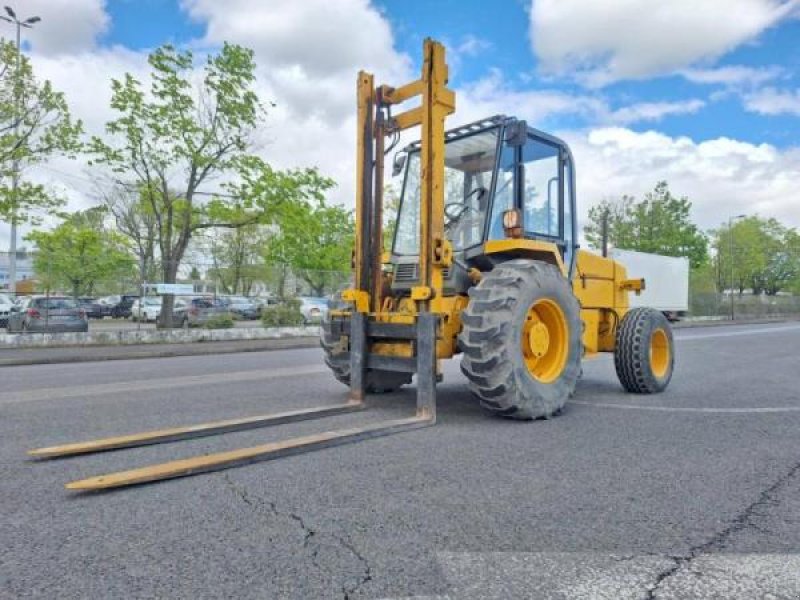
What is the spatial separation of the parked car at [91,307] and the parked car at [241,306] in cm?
A: 383

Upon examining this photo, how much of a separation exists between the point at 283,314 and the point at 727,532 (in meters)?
19.2

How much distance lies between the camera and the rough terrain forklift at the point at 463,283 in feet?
17.2

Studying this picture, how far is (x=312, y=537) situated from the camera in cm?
279

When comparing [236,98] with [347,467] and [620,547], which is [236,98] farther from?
[620,547]

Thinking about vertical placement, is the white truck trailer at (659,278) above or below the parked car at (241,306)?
above

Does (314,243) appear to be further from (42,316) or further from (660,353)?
(660,353)

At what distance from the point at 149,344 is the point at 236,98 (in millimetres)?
9303

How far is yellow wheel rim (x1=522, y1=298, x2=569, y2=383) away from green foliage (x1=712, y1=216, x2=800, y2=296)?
7081cm

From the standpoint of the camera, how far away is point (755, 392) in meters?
7.78

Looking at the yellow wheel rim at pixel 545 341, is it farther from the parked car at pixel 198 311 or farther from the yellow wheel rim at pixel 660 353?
the parked car at pixel 198 311

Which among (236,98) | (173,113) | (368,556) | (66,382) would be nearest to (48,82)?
(173,113)

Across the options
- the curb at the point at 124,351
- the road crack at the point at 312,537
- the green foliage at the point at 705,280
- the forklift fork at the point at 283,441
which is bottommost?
the curb at the point at 124,351

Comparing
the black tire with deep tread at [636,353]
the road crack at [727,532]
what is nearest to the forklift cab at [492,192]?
the black tire with deep tread at [636,353]

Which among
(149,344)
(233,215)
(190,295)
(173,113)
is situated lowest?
(149,344)
